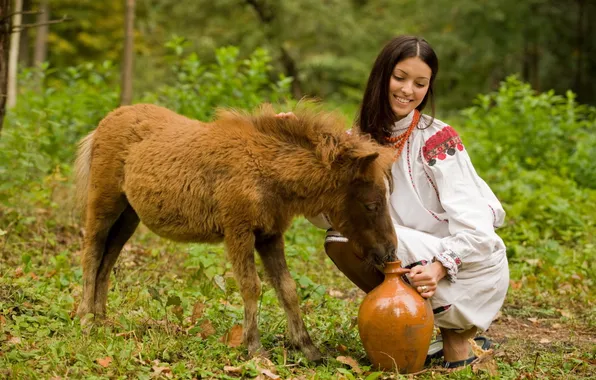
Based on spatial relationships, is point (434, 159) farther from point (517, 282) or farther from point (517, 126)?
point (517, 126)

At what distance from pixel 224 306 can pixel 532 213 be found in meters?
4.69

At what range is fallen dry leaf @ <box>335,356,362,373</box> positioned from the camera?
4.11 metres

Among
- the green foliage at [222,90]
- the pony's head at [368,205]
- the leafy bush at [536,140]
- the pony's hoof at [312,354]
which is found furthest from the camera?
the leafy bush at [536,140]

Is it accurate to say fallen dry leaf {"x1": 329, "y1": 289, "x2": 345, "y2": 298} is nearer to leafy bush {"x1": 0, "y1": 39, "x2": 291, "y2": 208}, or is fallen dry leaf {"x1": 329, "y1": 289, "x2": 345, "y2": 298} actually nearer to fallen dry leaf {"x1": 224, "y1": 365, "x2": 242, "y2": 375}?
fallen dry leaf {"x1": 224, "y1": 365, "x2": 242, "y2": 375}

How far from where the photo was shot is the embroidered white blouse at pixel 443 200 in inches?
166

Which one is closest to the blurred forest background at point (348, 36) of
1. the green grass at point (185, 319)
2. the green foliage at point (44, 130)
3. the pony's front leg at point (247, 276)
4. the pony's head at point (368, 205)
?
the green foliage at point (44, 130)

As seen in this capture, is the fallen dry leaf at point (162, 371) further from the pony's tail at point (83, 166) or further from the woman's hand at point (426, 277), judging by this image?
the pony's tail at point (83, 166)

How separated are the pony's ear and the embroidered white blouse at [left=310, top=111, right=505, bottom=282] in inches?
22.1

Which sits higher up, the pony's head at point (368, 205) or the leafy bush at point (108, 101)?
the pony's head at point (368, 205)

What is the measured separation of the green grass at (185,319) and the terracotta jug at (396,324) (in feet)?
0.48

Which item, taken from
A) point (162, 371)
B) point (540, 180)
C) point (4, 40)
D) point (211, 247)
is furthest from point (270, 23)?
point (162, 371)

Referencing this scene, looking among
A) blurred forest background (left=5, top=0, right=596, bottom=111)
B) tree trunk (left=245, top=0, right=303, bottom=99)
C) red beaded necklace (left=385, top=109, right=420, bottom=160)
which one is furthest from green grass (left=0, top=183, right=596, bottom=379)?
tree trunk (left=245, top=0, right=303, bottom=99)

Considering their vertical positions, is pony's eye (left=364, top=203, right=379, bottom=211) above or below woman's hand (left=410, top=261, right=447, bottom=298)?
above

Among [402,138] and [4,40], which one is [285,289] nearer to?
[402,138]
